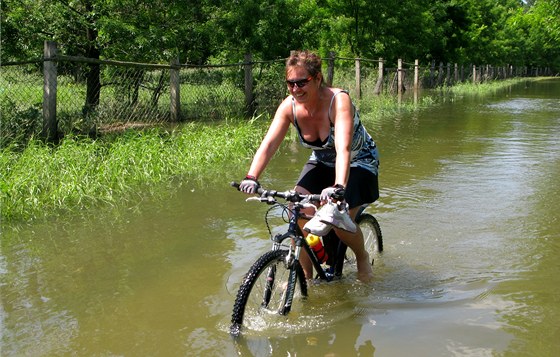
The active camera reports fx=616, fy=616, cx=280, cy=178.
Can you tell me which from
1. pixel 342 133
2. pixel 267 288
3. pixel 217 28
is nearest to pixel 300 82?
pixel 342 133

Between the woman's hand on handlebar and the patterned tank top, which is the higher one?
the patterned tank top

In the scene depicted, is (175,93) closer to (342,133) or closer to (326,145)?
(326,145)

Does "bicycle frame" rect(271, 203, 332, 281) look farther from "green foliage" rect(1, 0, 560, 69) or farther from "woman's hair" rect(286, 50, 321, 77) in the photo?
"green foliage" rect(1, 0, 560, 69)

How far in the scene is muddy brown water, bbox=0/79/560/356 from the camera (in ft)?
12.7

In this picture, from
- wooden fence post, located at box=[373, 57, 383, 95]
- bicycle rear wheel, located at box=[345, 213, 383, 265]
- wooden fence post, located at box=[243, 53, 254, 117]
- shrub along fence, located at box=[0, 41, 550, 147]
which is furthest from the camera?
wooden fence post, located at box=[373, 57, 383, 95]

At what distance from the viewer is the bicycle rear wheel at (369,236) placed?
5.18m

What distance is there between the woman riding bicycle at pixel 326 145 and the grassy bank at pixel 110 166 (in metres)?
3.42

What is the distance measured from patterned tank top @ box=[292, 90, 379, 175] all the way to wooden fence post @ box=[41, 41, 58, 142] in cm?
550

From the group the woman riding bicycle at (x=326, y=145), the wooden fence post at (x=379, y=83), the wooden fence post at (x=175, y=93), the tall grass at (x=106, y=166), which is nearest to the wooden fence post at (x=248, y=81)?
the wooden fence post at (x=175, y=93)

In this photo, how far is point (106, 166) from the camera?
312 inches

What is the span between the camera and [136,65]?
10.4 metres

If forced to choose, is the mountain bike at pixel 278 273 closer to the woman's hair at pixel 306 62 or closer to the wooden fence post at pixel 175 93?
the woman's hair at pixel 306 62

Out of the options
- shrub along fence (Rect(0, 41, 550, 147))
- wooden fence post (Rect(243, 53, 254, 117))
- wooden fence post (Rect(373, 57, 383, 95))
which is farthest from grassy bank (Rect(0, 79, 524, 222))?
wooden fence post (Rect(373, 57, 383, 95))

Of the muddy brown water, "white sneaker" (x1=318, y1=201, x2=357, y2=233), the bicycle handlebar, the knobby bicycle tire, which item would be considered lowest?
the muddy brown water
